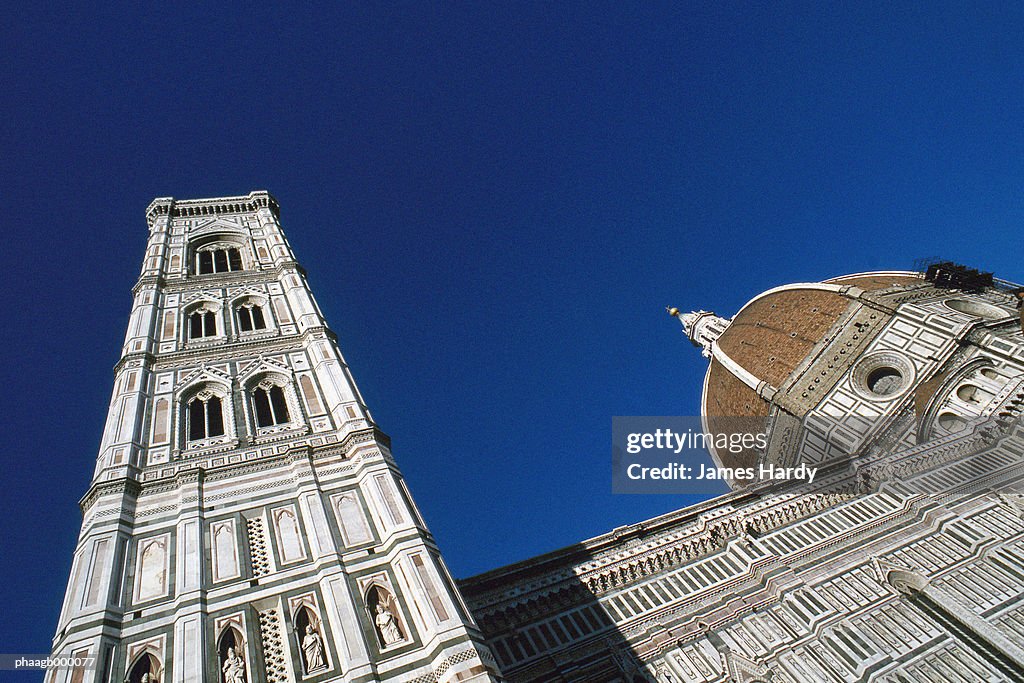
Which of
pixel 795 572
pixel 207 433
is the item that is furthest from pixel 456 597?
pixel 795 572

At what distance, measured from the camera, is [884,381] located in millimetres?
19844

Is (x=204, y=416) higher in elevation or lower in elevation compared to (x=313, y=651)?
higher

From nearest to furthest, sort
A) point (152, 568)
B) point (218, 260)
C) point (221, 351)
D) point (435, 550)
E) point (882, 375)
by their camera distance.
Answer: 1. point (152, 568)
2. point (435, 550)
3. point (221, 351)
4. point (218, 260)
5. point (882, 375)

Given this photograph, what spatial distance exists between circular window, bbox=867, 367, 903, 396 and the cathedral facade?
59 centimetres

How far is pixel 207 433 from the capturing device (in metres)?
11.3

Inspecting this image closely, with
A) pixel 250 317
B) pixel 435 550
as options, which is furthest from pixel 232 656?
pixel 250 317

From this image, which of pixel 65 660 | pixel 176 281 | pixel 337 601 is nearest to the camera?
pixel 65 660

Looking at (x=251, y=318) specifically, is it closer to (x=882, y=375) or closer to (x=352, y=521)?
(x=352, y=521)

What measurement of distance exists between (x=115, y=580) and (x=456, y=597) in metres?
4.07

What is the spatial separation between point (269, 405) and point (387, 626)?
240 inches

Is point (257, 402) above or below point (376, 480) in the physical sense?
above

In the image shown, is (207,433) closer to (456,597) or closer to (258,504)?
(258,504)

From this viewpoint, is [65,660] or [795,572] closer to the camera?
[65,660]

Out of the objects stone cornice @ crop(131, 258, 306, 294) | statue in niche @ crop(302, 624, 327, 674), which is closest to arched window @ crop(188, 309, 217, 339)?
stone cornice @ crop(131, 258, 306, 294)
